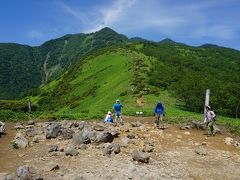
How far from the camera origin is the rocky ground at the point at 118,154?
68.2 feet

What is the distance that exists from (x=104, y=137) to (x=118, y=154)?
2383 mm

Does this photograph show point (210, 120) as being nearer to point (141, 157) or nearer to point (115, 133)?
point (115, 133)

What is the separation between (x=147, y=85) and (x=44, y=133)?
45431 millimetres

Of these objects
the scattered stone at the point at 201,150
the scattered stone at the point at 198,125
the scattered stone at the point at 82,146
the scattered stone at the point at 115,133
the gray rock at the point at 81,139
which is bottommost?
the scattered stone at the point at 82,146

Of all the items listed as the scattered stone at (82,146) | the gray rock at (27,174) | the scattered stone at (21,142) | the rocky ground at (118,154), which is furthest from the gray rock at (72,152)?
the gray rock at (27,174)

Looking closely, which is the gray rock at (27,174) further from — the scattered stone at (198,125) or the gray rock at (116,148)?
the scattered stone at (198,125)

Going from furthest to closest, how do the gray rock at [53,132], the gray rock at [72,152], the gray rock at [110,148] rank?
the gray rock at [53,132] → the gray rock at [110,148] → the gray rock at [72,152]

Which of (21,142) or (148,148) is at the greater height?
(148,148)

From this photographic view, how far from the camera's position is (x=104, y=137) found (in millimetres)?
26234

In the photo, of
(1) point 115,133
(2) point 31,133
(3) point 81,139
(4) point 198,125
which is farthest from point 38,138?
(4) point 198,125

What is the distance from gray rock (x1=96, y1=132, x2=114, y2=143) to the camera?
26.0 meters

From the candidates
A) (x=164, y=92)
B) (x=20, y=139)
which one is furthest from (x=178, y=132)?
(x=164, y=92)

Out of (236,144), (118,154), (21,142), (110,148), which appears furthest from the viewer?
(236,144)

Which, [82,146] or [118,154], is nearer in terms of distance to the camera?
[118,154]
